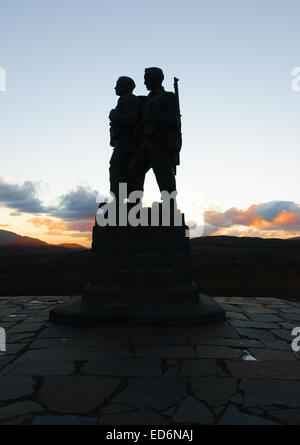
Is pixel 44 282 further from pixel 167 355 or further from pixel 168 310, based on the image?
pixel 167 355

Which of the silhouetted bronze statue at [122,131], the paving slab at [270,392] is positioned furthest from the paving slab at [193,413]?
the silhouetted bronze statue at [122,131]

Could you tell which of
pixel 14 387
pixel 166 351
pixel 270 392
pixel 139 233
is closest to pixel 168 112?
pixel 139 233

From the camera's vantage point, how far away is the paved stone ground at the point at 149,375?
2.43 meters

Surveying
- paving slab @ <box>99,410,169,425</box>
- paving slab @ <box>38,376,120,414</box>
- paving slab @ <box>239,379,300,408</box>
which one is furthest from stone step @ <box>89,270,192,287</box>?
paving slab @ <box>99,410,169,425</box>

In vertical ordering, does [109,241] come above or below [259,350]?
above

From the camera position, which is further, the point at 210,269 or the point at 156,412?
the point at 210,269

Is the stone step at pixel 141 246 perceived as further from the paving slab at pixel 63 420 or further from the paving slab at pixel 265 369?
the paving slab at pixel 63 420

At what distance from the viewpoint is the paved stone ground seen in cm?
243

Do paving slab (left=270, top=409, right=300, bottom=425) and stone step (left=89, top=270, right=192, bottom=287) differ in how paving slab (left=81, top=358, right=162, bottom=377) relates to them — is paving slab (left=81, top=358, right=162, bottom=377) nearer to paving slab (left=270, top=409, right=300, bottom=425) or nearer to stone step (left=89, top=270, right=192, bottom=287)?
paving slab (left=270, top=409, right=300, bottom=425)

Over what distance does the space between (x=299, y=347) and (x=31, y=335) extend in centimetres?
359

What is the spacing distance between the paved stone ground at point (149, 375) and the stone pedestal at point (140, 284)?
0.23 metres

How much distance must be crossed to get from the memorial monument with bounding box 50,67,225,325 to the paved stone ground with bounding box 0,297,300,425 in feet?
1.05
